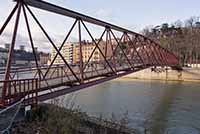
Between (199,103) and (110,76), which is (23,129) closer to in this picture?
(110,76)

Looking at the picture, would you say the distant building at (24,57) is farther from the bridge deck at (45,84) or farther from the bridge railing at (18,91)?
the bridge railing at (18,91)

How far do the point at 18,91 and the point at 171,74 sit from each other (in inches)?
1953

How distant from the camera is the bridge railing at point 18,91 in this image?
9977mm

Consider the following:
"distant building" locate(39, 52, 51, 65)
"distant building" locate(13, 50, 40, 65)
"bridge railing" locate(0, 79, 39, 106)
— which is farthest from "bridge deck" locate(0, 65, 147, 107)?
"distant building" locate(39, 52, 51, 65)

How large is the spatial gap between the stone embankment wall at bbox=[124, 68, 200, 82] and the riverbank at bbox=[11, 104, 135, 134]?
1836 inches

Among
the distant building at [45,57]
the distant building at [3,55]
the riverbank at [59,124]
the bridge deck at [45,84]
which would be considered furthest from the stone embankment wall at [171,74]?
the riverbank at [59,124]

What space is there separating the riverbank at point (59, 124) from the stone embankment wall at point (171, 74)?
46627 millimetres

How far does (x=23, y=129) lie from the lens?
27.9ft

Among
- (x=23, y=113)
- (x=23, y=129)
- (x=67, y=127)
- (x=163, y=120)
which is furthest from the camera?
(x=163, y=120)

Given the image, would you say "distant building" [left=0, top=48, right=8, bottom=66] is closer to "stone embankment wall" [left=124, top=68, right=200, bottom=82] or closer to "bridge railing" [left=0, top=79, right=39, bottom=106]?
"bridge railing" [left=0, top=79, right=39, bottom=106]

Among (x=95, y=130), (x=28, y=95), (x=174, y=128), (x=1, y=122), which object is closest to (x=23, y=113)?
(x=28, y=95)

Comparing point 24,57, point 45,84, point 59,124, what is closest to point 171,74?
point 24,57

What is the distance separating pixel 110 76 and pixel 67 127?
533 inches

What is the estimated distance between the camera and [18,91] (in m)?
11.3
